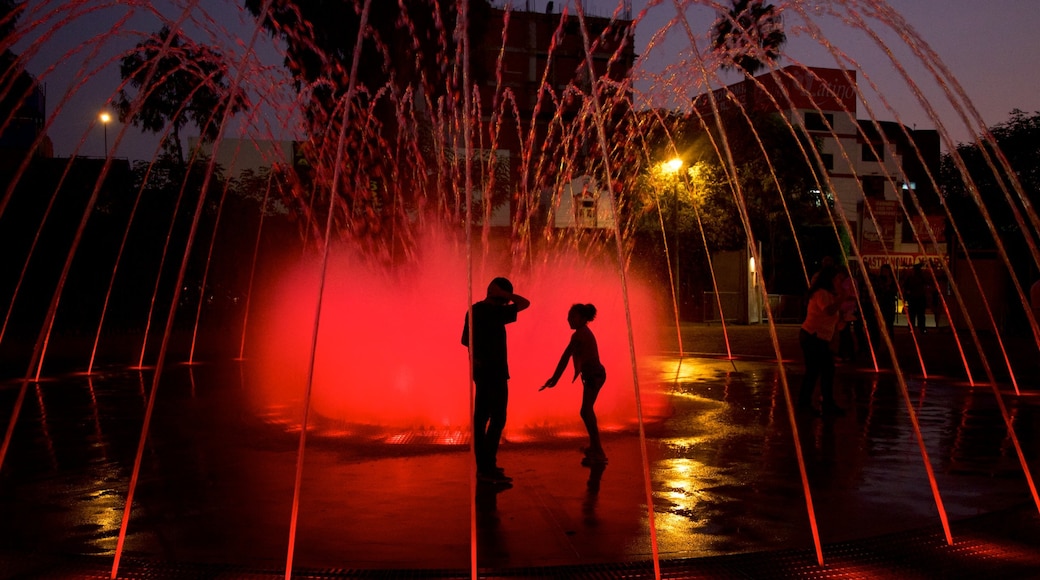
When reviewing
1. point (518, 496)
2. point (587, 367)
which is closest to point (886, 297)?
point (587, 367)

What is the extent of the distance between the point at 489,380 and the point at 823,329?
17.3ft

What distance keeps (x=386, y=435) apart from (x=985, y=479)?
569 cm

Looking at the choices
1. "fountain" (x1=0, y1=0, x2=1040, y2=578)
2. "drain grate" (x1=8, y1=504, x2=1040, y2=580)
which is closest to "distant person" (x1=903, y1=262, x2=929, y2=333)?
"fountain" (x1=0, y1=0, x2=1040, y2=578)

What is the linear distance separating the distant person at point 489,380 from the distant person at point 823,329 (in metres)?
4.88

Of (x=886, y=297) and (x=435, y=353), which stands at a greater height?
(x=886, y=297)

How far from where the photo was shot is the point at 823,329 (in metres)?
11.5

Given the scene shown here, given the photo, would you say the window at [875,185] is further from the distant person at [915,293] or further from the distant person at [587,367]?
the distant person at [587,367]

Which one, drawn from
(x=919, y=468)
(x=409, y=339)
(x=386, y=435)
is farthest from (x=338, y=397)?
(x=919, y=468)

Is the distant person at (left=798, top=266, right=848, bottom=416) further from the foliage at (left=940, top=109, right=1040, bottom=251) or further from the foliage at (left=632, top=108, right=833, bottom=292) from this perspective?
the foliage at (left=940, top=109, right=1040, bottom=251)

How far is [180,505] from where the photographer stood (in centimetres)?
698

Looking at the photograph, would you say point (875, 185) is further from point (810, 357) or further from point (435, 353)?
point (435, 353)

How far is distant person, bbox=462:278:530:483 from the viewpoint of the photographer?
7.77 meters

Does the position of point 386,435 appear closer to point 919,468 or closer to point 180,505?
point 180,505

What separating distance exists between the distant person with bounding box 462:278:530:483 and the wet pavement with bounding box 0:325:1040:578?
0.84 ft
